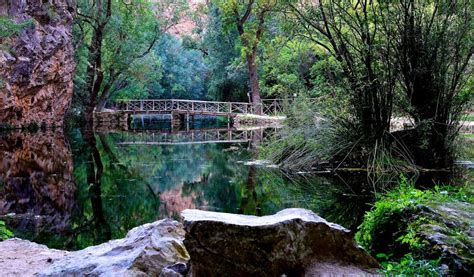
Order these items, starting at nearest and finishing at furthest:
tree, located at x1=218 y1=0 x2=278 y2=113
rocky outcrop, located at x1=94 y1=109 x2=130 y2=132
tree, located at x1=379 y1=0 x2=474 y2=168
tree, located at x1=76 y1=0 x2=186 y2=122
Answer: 1. tree, located at x1=379 y1=0 x2=474 y2=168
2. tree, located at x1=218 y1=0 x2=278 y2=113
3. tree, located at x1=76 y1=0 x2=186 y2=122
4. rocky outcrop, located at x1=94 y1=109 x2=130 y2=132

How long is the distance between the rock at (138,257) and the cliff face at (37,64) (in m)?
16.4

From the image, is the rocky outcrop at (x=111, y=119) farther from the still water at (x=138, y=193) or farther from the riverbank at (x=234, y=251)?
the riverbank at (x=234, y=251)

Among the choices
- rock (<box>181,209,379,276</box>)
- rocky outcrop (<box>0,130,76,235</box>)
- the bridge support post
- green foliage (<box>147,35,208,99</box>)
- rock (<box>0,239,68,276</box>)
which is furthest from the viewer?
green foliage (<box>147,35,208,99</box>)

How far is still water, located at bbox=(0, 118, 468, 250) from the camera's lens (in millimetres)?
5457

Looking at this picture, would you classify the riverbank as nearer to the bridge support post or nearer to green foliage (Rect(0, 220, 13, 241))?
green foliage (Rect(0, 220, 13, 241))

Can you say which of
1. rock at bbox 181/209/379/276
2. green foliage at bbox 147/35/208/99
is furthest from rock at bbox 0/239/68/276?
green foliage at bbox 147/35/208/99

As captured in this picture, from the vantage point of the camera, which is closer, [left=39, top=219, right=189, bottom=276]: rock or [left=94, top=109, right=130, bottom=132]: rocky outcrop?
[left=39, top=219, right=189, bottom=276]: rock

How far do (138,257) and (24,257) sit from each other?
1.57 m

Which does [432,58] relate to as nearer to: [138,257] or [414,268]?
[414,268]

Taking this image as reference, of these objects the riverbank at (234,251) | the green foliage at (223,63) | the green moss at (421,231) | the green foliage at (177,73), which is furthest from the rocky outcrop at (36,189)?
the green foliage at (177,73)

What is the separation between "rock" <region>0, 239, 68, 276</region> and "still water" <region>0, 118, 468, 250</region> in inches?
16.8

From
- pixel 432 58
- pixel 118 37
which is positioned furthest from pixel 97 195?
pixel 118 37

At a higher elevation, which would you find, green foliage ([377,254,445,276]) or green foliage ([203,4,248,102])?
green foliage ([203,4,248,102])

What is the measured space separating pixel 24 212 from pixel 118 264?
147 inches
